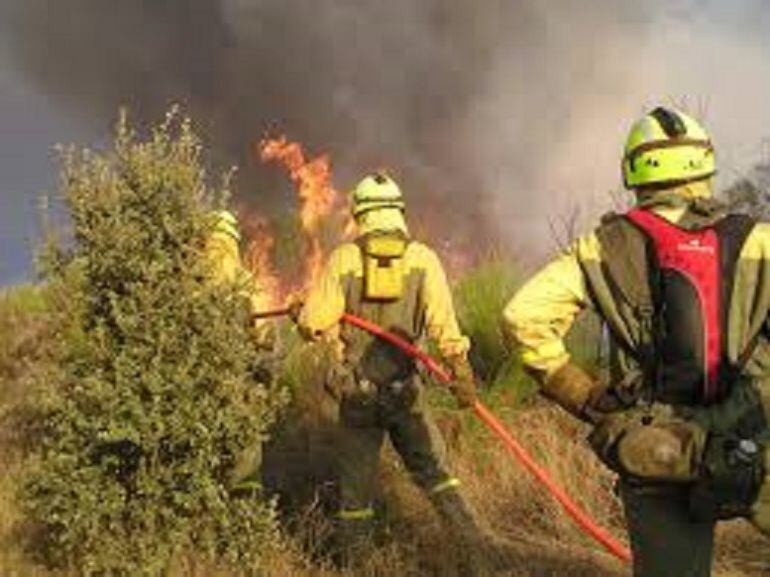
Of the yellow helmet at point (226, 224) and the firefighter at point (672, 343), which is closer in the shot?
the firefighter at point (672, 343)

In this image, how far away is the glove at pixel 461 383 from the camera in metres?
7.65

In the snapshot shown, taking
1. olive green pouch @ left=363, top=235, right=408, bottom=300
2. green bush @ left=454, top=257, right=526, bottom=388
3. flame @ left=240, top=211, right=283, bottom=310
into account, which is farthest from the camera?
flame @ left=240, top=211, right=283, bottom=310

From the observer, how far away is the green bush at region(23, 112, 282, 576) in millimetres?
7367

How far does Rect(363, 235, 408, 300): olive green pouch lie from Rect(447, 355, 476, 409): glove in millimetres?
492

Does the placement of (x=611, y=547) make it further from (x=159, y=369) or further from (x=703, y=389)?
(x=159, y=369)

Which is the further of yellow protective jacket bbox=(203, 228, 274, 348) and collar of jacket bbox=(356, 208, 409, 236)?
collar of jacket bbox=(356, 208, 409, 236)

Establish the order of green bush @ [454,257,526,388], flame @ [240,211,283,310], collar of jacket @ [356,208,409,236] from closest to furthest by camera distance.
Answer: collar of jacket @ [356,208,409,236] → green bush @ [454,257,526,388] → flame @ [240,211,283,310]

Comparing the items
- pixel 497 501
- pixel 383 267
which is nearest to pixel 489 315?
pixel 497 501

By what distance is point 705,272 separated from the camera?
447 cm

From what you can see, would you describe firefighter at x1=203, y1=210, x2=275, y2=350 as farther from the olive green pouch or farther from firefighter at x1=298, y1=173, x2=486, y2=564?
the olive green pouch

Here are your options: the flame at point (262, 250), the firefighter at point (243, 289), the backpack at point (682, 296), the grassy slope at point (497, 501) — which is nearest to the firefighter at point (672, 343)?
the backpack at point (682, 296)

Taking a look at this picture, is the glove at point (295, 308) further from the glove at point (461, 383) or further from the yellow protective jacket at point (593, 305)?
the yellow protective jacket at point (593, 305)

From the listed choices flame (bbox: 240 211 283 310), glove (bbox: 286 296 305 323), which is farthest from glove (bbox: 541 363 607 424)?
flame (bbox: 240 211 283 310)

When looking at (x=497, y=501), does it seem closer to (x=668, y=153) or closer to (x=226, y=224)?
(x=226, y=224)
